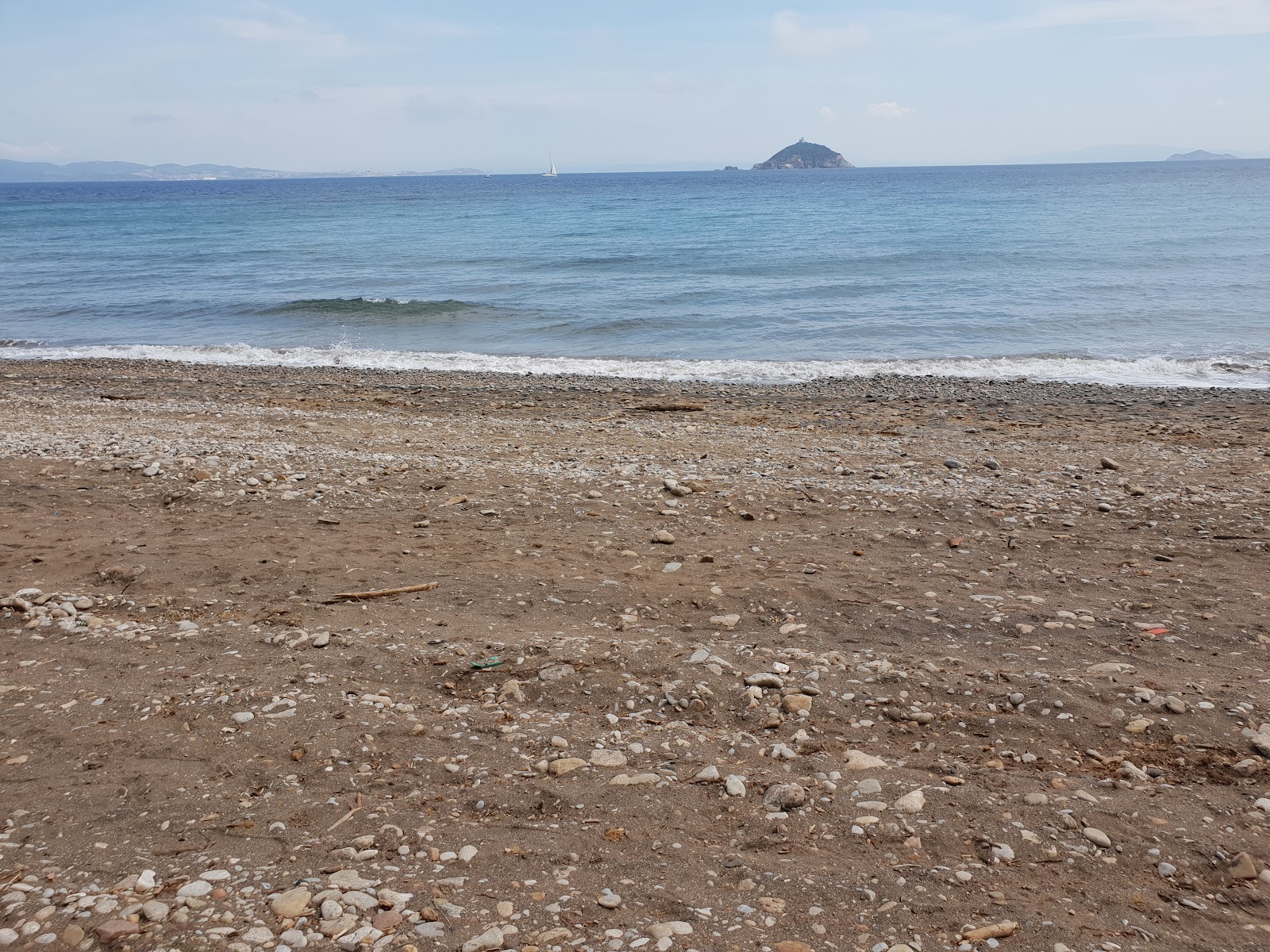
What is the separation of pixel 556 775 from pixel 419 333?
1983 cm

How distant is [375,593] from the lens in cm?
613

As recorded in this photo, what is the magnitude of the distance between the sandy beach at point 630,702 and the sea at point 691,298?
9.26 meters

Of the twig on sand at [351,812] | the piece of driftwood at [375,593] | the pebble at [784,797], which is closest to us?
the twig on sand at [351,812]

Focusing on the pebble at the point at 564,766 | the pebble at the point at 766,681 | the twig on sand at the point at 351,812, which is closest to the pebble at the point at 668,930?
the pebble at the point at 564,766

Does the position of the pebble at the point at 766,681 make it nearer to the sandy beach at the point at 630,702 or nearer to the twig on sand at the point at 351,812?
the sandy beach at the point at 630,702

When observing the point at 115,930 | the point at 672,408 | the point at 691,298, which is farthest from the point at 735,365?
the point at 115,930

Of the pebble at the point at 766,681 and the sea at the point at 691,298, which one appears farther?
the sea at the point at 691,298

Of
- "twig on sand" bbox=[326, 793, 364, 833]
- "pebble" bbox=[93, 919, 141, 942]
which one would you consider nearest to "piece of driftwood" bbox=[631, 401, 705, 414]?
"twig on sand" bbox=[326, 793, 364, 833]

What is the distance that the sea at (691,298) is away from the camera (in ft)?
60.8

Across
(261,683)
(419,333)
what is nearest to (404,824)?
(261,683)

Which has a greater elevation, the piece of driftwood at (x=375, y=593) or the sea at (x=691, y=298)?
the sea at (x=691, y=298)

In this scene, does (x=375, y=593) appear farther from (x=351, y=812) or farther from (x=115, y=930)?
(x=115, y=930)

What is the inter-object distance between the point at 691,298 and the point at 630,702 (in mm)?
22161

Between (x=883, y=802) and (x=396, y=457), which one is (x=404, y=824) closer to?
(x=883, y=802)
